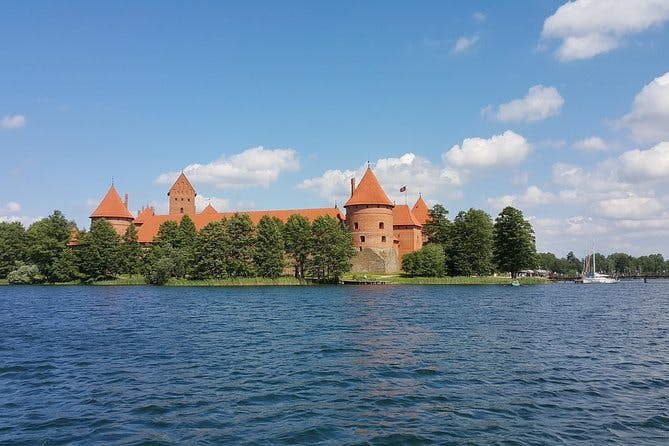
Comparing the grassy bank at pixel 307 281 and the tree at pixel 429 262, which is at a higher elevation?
the tree at pixel 429 262

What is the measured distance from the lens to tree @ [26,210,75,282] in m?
72.3

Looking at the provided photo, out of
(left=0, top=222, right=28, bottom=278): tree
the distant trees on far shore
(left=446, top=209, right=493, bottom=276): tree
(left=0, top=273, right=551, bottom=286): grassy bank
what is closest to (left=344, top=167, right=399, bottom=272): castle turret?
the distant trees on far shore

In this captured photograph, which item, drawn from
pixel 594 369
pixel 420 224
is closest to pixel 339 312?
pixel 594 369

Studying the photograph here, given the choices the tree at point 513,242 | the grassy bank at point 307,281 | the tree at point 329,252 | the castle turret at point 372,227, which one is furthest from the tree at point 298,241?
the tree at point 513,242

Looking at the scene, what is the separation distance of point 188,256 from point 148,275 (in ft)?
17.0

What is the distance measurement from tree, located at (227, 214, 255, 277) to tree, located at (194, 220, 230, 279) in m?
0.79

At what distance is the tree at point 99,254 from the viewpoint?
69750 millimetres

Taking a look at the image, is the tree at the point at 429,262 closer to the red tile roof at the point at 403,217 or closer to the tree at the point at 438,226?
the tree at the point at 438,226

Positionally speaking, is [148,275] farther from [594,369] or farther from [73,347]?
[594,369]

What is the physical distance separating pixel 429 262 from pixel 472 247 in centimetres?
614

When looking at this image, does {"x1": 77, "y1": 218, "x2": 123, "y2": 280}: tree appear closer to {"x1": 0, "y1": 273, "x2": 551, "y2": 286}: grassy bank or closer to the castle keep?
{"x1": 0, "y1": 273, "x2": 551, "y2": 286}: grassy bank

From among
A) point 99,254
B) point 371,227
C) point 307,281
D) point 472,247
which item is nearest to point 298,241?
point 307,281

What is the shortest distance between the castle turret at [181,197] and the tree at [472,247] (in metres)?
57.1

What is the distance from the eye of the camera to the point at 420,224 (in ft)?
294
